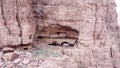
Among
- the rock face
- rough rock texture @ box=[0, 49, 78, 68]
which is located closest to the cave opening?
the rock face

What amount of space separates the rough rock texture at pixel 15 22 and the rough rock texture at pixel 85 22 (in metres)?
1.34

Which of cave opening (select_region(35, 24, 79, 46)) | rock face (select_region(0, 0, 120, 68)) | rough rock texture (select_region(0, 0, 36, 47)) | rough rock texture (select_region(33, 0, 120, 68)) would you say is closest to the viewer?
rough rock texture (select_region(0, 0, 36, 47))

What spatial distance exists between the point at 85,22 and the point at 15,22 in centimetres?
361

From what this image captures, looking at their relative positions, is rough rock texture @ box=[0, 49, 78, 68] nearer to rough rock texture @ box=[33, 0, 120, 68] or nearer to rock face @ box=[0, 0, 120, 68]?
rock face @ box=[0, 0, 120, 68]

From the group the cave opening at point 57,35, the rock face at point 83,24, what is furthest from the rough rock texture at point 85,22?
the cave opening at point 57,35

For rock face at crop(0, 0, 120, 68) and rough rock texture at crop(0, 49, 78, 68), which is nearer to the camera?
rough rock texture at crop(0, 49, 78, 68)

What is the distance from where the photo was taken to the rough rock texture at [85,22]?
59.5 feet

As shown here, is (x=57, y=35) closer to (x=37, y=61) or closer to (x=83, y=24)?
(x=83, y=24)

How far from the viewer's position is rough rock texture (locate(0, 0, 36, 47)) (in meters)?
16.6

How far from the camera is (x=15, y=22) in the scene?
16.8 m

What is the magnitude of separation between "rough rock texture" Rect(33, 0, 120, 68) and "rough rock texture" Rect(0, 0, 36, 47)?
1.34 meters

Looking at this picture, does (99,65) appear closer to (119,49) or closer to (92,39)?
(92,39)

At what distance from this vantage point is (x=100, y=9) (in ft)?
60.5

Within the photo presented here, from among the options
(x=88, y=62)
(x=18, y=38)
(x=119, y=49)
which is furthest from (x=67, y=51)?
(x=119, y=49)
